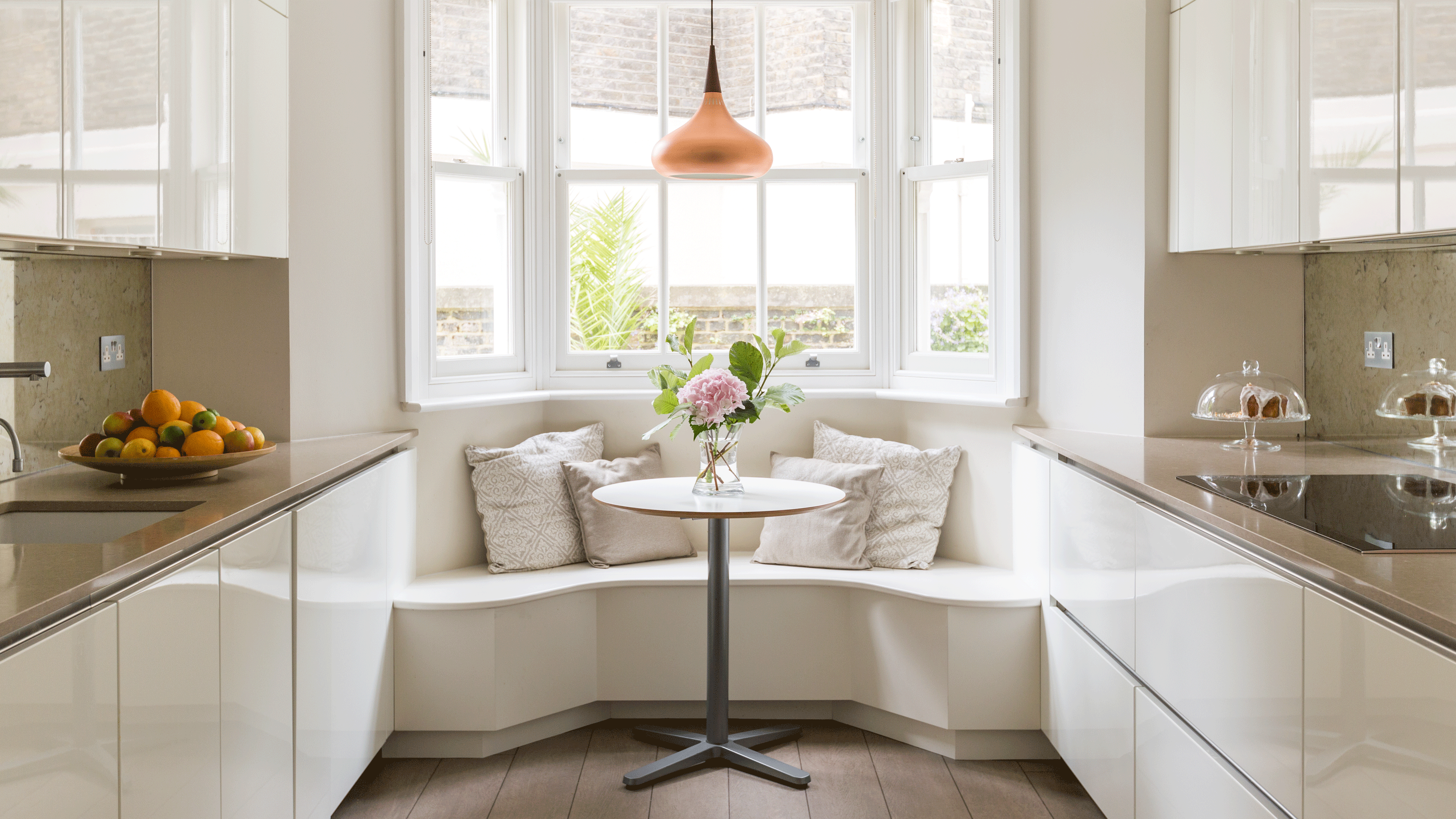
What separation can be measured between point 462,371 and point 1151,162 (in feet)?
7.56

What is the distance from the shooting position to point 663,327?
4008 mm

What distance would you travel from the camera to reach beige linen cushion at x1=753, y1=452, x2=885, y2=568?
3.48 m

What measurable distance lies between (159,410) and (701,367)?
4.65 ft

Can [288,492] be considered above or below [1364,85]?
below

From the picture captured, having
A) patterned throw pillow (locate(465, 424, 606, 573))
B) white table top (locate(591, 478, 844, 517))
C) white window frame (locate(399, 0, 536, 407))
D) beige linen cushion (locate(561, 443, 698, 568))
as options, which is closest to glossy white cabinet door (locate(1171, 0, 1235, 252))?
white table top (locate(591, 478, 844, 517))

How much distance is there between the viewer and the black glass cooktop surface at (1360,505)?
5.39 feet

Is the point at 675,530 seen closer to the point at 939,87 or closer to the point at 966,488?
the point at 966,488

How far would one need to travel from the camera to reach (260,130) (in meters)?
2.78

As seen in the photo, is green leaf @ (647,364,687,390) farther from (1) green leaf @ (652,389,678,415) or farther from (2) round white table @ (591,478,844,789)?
(2) round white table @ (591,478,844,789)

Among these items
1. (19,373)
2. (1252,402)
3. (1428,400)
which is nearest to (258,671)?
(19,373)

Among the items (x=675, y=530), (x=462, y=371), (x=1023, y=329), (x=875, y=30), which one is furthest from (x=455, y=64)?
(x=1023, y=329)

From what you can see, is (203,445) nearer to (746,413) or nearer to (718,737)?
(746,413)

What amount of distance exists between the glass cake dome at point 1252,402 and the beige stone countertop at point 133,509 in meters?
2.21

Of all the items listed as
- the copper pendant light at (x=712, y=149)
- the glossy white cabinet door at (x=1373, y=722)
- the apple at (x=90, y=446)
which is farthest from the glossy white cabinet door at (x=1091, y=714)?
the apple at (x=90, y=446)
